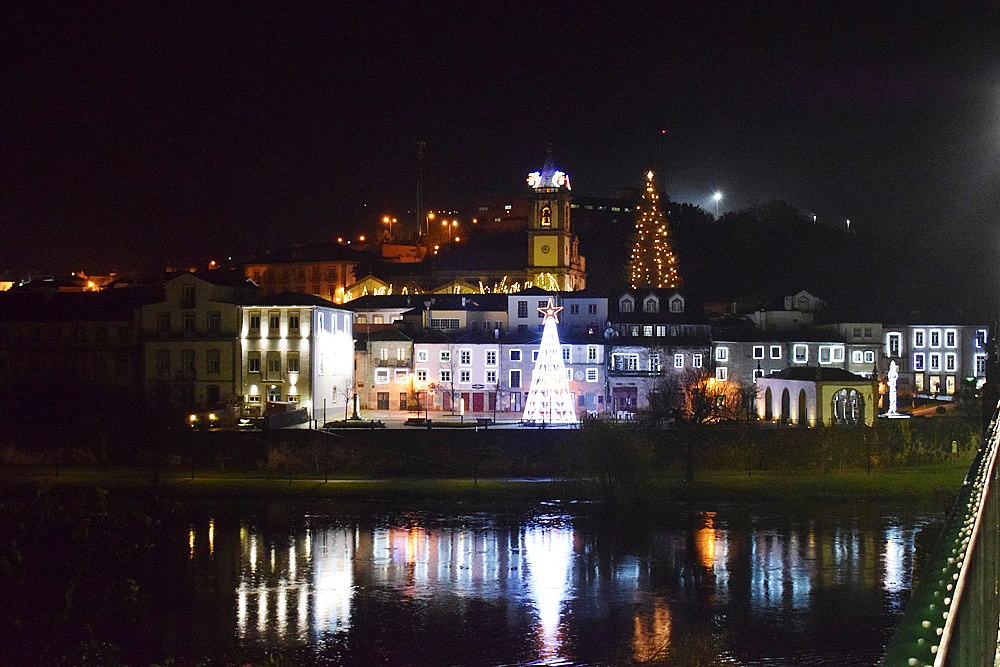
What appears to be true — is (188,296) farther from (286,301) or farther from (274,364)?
(274,364)

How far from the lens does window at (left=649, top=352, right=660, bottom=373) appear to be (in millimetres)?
45656

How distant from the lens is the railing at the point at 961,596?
338 cm

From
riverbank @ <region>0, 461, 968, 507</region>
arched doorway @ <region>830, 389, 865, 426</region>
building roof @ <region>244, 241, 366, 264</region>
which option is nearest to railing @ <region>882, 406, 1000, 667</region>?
riverbank @ <region>0, 461, 968, 507</region>

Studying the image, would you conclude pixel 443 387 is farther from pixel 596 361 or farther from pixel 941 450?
pixel 941 450

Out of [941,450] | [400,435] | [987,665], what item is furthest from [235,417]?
[987,665]

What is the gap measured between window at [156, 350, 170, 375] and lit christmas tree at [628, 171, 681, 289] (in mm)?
31793

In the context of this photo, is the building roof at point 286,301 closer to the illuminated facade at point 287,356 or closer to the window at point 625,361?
the illuminated facade at point 287,356

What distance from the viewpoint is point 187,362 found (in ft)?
142

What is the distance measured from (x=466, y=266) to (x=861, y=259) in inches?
998

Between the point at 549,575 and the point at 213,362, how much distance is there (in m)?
23.6

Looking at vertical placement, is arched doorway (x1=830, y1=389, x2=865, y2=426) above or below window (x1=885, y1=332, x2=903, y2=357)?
below

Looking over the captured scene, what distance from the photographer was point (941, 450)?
3656 centimetres

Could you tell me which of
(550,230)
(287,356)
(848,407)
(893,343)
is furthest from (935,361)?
(287,356)

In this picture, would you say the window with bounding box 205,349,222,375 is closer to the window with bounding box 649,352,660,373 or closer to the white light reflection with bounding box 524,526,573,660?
the window with bounding box 649,352,660,373
